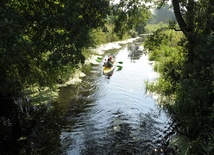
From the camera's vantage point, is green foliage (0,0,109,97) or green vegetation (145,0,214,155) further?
green vegetation (145,0,214,155)

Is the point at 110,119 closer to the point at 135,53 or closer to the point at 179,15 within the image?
the point at 179,15

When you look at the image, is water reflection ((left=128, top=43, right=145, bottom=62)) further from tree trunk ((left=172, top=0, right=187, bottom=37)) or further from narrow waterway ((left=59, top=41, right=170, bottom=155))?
tree trunk ((left=172, top=0, right=187, bottom=37))

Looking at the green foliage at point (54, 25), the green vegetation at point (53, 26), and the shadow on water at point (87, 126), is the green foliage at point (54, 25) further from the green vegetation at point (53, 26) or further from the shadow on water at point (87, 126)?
the shadow on water at point (87, 126)

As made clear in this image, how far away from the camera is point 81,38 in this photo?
6.29 meters

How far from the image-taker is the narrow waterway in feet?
26.4

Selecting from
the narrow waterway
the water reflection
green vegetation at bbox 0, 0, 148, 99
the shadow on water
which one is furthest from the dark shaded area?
the water reflection

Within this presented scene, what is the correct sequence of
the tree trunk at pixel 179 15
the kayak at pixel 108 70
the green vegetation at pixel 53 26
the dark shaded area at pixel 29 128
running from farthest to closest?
the kayak at pixel 108 70 < the tree trunk at pixel 179 15 < the dark shaded area at pixel 29 128 < the green vegetation at pixel 53 26

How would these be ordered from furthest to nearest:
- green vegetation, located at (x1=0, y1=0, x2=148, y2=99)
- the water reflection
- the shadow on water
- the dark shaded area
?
1. the water reflection
2. the shadow on water
3. the dark shaded area
4. green vegetation, located at (x1=0, y1=0, x2=148, y2=99)

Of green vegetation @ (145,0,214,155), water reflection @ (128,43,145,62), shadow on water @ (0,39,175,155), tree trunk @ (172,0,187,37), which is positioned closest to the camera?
green vegetation @ (145,0,214,155)

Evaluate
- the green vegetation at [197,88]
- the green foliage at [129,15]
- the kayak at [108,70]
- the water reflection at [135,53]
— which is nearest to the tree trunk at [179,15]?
the green vegetation at [197,88]

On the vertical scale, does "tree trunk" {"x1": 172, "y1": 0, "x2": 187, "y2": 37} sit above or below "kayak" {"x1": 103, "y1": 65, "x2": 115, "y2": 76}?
above

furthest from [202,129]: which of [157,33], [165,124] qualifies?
[157,33]

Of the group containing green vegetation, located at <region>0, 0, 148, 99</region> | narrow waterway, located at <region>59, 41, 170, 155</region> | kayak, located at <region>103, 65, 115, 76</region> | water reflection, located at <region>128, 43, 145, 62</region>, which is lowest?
narrow waterway, located at <region>59, 41, 170, 155</region>

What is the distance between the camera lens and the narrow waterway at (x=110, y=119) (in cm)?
804
